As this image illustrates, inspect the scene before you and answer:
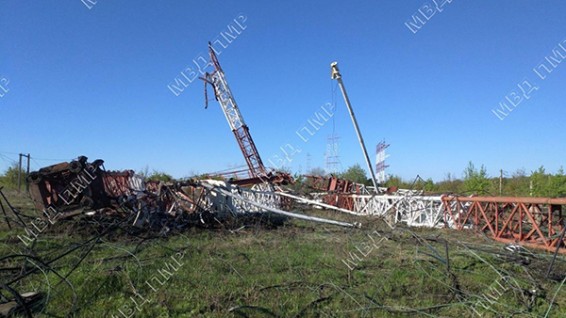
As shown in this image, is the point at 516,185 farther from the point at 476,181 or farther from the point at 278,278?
the point at 278,278

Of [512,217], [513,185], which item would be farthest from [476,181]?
[512,217]

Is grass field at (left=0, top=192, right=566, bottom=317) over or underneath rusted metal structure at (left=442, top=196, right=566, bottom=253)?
underneath

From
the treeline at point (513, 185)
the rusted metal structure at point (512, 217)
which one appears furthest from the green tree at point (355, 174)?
the rusted metal structure at point (512, 217)

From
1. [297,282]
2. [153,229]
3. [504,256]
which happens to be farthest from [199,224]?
[504,256]

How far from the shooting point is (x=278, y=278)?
16.5 feet

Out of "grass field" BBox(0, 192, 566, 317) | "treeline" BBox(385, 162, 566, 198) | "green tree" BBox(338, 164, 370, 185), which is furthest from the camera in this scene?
"green tree" BBox(338, 164, 370, 185)

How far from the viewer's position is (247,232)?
9.25m

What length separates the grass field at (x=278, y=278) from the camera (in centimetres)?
404

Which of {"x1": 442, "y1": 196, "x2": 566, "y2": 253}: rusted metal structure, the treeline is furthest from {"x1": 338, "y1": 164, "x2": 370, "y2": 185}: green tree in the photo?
{"x1": 442, "y1": 196, "x2": 566, "y2": 253}: rusted metal structure

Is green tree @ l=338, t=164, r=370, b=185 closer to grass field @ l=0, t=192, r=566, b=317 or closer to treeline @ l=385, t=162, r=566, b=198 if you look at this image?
treeline @ l=385, t=162, r=566, b=198

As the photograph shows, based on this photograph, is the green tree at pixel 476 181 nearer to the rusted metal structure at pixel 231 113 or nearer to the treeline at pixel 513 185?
the treeline at pixel 513 185

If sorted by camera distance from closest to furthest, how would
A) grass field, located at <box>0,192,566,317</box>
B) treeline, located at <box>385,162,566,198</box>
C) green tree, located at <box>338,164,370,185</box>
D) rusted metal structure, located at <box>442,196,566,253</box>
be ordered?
grass field, located at <box>0,192,566,317</box>, rusted metal structure, located at <box>442,196,566,253</box>, treeline, located at <box>385,162,566,198</box>, green tree, located at <box>338,164,370,185</box>

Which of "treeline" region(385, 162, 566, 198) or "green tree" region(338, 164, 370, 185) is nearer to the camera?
"treeline" region(385, 162, 566, 198)

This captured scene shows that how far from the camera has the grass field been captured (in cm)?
404
